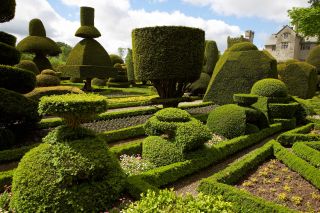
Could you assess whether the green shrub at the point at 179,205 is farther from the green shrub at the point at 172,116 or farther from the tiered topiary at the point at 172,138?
the green shrub at the point at 172,116

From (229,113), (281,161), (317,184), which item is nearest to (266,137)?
(229,113)

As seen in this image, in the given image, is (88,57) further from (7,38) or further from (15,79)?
(15,79)

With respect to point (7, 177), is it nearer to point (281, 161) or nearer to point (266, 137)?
point (281, 161)

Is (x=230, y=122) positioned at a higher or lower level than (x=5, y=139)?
higher

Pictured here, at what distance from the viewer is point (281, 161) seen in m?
10.2

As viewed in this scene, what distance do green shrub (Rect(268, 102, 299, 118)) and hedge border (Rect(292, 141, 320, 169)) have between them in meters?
4.47

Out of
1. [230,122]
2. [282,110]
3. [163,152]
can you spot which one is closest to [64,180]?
[163,152]

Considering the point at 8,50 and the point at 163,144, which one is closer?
the point at 163,144

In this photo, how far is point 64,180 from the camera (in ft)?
18.4

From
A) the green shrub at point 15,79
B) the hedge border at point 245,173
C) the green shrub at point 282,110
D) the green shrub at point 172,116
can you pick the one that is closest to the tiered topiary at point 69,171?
the hedge border at point 245,173

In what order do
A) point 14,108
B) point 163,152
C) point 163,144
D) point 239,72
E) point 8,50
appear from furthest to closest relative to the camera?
point 239,72 < point 8,50 < point 14,108 < point 163,144 < point 163,152

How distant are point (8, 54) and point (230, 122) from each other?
31.9 ft

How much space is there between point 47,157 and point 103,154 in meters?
1.16

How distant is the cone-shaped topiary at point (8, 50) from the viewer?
36.3 ft
